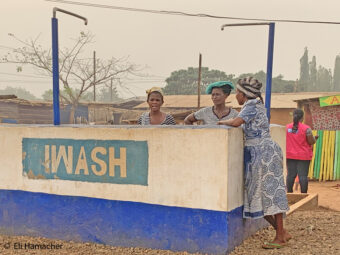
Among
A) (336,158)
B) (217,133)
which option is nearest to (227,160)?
(217,133)

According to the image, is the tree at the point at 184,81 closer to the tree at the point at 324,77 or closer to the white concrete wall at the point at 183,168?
the tree at the point at 324,77

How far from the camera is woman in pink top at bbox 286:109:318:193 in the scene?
6793mm

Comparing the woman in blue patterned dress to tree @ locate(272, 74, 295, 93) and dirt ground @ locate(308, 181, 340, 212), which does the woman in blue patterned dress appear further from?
tree @ locate(272, 74, 295, 93)

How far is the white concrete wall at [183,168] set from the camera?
12.0 feet

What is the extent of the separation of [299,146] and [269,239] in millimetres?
2731

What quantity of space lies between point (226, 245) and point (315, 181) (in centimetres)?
816

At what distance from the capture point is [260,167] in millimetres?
3883

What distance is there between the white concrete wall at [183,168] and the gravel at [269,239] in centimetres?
48

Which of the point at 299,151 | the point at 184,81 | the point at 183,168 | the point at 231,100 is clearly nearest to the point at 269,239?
the point at 183,168

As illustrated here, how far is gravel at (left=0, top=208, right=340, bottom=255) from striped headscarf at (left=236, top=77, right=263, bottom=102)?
4.68 feet

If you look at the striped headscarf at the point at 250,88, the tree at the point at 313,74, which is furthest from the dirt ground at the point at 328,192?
the tree at the point at 313,74

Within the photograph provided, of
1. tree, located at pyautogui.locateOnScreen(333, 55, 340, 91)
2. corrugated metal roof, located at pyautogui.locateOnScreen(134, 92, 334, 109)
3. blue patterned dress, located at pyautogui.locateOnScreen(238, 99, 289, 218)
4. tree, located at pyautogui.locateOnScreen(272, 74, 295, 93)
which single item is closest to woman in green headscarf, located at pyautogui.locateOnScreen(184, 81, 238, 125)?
blue patterned dress, located at pyautogui.locateOnScreen(238, 99, 289, 218)

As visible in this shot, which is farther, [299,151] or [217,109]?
[299,151]

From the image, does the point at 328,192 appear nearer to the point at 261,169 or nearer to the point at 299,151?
the point at 299,151
